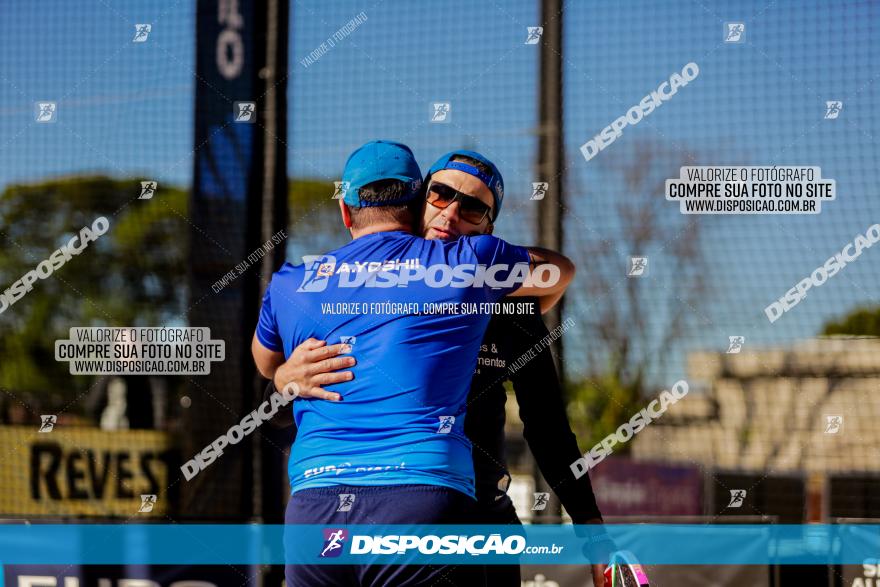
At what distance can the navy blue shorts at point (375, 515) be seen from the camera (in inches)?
97.8

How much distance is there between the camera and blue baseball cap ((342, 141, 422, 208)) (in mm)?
2945

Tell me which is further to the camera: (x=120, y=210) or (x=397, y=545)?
(x=120, y=210)

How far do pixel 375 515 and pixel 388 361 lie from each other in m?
0.44

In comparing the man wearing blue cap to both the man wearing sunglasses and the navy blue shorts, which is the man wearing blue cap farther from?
the man wearing sunglasses

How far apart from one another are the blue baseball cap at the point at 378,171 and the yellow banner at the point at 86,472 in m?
2.54

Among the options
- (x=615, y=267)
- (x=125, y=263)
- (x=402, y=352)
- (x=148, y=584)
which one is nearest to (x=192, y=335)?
(x=125, y=263)

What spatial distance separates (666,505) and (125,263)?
544cm

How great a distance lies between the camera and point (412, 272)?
2752 mm

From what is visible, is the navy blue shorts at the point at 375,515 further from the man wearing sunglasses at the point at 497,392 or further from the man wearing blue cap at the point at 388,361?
the man wearing sunglasses at the point at 497,392

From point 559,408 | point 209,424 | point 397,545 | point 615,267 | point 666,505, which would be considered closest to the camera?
point 397,545

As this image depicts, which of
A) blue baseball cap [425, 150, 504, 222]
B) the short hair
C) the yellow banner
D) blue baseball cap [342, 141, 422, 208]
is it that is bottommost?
the yellow banner

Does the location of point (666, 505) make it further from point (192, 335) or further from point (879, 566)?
point (192, 335)

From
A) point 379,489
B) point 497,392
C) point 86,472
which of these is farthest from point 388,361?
point 86,472

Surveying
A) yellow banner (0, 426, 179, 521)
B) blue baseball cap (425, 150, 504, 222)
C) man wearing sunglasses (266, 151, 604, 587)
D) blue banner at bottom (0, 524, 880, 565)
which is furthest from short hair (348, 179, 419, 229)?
yellow banner (0, 426, 179, 521)
